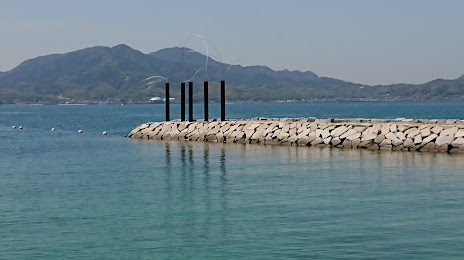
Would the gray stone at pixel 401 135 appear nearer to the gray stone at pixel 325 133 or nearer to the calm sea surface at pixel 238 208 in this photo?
the calm sea surface at pixel 238 208

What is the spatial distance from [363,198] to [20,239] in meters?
11.2

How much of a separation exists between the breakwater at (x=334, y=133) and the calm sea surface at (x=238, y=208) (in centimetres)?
288

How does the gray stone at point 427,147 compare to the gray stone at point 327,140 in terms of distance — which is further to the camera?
the gray stone at point 327,140

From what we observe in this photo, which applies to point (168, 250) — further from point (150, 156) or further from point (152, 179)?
point (150, 156)

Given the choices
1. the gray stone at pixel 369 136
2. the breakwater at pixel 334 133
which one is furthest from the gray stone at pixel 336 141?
the gray stone at pixel 369 136

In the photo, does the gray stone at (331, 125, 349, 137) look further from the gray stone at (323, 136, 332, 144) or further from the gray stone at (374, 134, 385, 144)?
the gray stone at (374, 134, 385, 144)

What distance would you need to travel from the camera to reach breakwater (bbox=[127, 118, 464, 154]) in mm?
43281

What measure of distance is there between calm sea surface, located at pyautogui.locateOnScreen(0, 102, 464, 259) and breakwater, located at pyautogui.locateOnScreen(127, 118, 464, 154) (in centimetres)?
288

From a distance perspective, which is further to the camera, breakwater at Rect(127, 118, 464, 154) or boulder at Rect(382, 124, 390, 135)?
boulder at Rect(382, 124, 390, 135)

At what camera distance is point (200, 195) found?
26.5 metres

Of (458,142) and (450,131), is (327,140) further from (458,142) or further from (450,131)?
(458,142)

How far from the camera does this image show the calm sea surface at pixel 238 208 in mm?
17625

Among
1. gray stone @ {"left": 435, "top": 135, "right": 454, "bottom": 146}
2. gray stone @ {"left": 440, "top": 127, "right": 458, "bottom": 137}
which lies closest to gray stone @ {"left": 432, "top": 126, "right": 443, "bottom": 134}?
gray stone @ {"left": 440, "top": 127, "right": 458, "bottom": 137}

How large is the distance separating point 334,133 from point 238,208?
1044 inches
